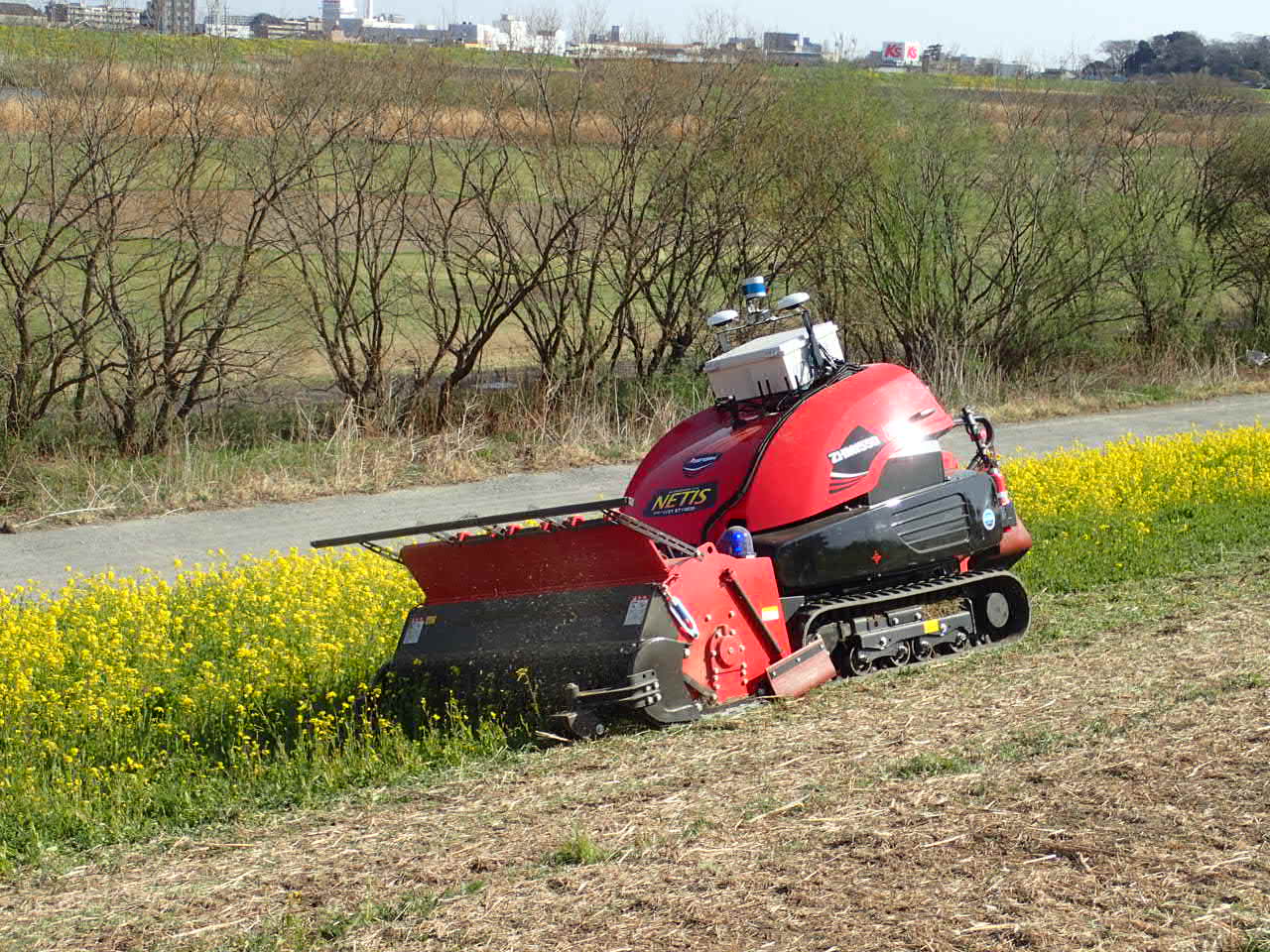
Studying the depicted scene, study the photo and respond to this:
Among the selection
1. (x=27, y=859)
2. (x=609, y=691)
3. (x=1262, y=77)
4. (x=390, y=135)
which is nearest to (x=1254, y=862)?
(x=609, y=691)

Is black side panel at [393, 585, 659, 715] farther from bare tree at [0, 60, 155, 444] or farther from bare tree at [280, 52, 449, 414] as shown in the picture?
bare tree at [280, 52, 449, 414]

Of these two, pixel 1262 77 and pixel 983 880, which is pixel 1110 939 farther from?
pixel 1262 77

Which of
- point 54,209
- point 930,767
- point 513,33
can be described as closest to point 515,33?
point 513,33

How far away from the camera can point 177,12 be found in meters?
15.1

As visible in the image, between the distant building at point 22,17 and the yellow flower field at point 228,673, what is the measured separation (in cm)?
651

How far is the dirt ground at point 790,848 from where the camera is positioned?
438 cm

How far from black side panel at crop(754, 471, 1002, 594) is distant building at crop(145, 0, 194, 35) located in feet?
32.9

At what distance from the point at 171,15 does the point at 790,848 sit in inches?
497

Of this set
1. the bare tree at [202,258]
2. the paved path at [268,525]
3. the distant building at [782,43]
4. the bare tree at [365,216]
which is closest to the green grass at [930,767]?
the paved path at [268,525]

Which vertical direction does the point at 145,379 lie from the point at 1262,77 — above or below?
below

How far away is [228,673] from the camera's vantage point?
8.00 m

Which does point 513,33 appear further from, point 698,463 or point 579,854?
point 579,854

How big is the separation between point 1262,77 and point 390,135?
21.3m

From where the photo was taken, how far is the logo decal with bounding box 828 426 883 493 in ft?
25.7
